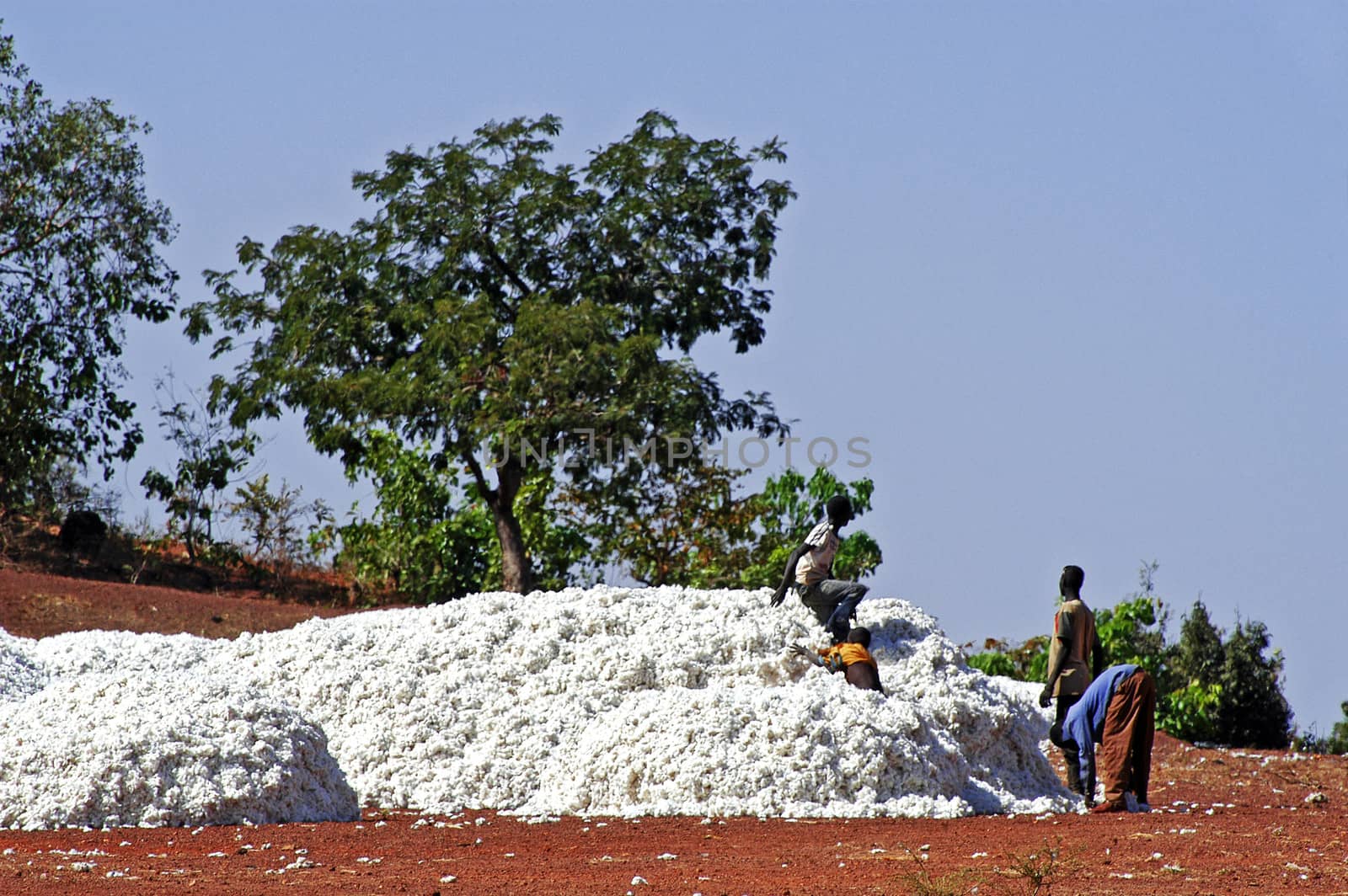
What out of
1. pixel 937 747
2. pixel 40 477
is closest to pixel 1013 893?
pixel 937 747

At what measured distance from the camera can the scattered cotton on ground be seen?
8.16m

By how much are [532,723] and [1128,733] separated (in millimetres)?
3834

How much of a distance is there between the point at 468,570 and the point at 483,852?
A: 1331 cm

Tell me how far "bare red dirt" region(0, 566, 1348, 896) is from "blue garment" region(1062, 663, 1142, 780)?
0.48 metres

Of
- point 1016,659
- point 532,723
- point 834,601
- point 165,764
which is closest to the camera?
point 165,764

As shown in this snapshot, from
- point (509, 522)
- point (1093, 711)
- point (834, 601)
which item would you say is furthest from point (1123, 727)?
point (509, 522)

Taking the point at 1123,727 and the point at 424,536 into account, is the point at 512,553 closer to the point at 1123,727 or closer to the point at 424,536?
the point at 424,536

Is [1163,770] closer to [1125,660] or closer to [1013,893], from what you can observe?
[1125,660]

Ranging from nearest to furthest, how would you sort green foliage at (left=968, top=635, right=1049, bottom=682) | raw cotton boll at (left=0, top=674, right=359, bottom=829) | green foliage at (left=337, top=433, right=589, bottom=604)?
raw cotton boll at (left=0, top=674, right=359, bottom=829) → green foliage at (left=968, top=635, right=1049, bottom=682) → green foliage at (left=337, top=433, right=589, bottom=604)

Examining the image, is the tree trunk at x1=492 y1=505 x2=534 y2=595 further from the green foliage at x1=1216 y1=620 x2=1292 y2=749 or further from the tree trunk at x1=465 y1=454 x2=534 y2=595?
the green foliage at x1=1216 y1=620 x2=1292 y2=749

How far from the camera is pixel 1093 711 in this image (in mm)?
8430

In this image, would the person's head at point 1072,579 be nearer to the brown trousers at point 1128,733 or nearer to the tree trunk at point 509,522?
the brown trousers at point 1128,733

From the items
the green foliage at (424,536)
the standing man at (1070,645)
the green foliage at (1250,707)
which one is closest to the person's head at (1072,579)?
the standing man at (1070,645)

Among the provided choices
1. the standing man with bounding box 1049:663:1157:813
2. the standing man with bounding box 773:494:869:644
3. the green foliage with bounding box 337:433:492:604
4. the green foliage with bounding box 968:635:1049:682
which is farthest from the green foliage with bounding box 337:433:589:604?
the standing man with bounding box 1049:663:1157:813
